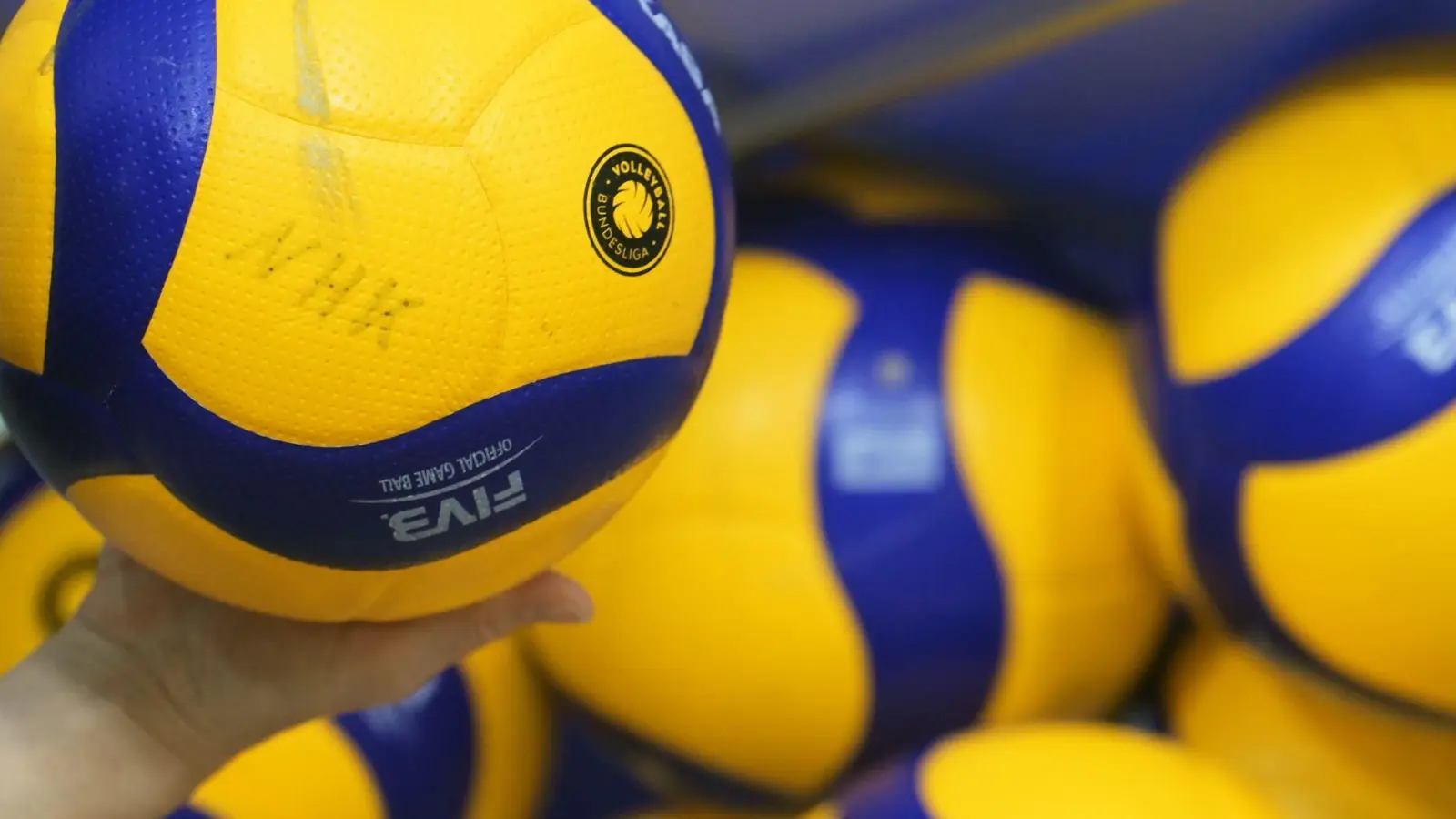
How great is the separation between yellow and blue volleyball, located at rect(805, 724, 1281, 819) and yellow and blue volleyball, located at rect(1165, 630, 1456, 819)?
0.10 metres

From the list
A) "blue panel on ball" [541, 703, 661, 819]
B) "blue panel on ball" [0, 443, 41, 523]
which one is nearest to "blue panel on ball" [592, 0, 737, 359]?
"blue panel on ball" [0, 443, 41, 523]

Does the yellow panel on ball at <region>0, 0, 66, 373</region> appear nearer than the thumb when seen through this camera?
Yes

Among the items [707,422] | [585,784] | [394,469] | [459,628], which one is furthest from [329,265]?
[585,784]

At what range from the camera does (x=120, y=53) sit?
585mm

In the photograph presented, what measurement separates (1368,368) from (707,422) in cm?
50

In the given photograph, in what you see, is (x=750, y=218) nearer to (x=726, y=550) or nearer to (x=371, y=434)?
(x=726, y=550)

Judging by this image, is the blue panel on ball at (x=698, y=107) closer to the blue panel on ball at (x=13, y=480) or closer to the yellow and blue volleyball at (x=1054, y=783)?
the yellow and blue volleyball at (x=1054, y=783)

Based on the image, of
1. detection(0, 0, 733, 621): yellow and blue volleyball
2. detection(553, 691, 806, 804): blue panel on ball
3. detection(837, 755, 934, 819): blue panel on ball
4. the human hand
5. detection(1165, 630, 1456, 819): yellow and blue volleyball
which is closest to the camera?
detection(0, 0, 733, 621): yellow and blue volleyball

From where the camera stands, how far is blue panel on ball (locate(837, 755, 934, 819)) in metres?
0.92

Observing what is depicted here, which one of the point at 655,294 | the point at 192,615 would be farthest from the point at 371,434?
the point at 192,615

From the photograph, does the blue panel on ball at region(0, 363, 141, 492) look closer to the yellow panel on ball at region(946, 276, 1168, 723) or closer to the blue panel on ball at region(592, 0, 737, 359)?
the blue panel on ball at region(592, 0, 737, 359)

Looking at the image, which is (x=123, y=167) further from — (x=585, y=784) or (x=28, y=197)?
(x=585, y=784)

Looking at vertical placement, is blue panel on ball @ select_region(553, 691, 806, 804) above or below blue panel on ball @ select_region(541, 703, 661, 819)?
above

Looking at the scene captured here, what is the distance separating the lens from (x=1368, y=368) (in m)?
0.86
